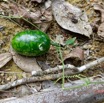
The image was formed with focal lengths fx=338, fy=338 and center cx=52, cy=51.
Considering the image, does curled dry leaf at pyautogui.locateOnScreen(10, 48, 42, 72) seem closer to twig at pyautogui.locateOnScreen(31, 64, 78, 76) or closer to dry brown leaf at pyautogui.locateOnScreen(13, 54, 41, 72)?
dry brown leaf at pyautogui.locateOnScreen(13, 54, 41, 72)

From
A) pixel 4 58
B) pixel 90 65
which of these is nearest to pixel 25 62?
pixel 4 58

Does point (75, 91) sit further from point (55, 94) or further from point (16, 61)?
point (16, 61)

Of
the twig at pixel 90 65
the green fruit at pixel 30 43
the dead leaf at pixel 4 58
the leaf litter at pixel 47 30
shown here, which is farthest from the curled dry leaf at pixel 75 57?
the dead leaf at pixel 4 58

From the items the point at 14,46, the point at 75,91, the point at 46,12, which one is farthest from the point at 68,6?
the point at 75,91

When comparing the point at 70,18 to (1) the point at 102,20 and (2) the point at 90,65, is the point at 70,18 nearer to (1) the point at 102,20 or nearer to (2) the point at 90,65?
(1) the point at 102,20

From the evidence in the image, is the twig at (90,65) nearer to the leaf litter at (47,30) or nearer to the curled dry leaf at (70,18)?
the leaf litter at (47,30)

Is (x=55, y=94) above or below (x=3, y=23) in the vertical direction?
below
